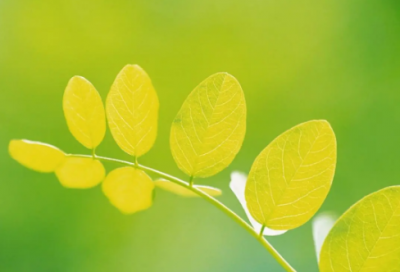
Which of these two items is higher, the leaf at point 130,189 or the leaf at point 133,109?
the leaf at point 133,109

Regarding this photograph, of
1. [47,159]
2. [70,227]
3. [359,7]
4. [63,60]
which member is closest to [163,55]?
[63,60]

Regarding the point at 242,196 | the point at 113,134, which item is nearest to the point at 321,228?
the point at 242,196

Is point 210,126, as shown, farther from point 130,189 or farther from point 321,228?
point 321,228

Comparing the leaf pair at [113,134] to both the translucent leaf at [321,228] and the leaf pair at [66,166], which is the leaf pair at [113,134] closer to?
the leaf pair at [66,166]

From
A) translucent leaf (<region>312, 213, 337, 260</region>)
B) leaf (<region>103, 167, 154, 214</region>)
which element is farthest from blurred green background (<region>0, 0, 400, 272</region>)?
leaf (<region>103, 167, 154, 214</region>)

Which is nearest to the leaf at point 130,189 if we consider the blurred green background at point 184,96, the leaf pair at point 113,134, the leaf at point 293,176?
the leaf pair at point 113,134
